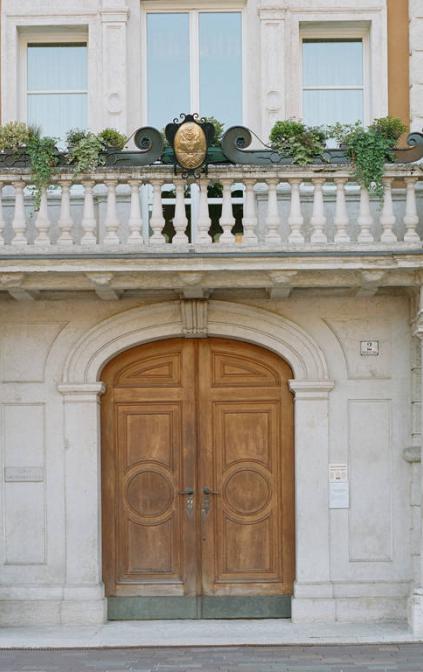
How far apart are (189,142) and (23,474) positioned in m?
3.92

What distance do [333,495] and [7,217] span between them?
4.45 meters

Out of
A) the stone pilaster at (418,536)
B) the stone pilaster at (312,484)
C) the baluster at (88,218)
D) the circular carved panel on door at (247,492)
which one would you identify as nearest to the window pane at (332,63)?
the stone pilaster at (418,536)

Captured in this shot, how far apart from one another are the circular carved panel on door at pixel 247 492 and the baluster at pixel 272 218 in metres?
2.69

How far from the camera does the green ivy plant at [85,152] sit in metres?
12.3

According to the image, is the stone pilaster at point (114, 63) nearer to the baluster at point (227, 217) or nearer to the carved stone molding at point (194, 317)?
the baluster at point (227, 217)

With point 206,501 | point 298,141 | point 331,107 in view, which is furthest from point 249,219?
point 206,501

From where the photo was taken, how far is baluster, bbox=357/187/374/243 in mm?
12195

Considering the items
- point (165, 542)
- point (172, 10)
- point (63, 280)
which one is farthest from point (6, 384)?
point (172, 10)

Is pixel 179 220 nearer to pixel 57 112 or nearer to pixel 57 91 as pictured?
pixel 57 112

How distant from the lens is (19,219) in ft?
40.2

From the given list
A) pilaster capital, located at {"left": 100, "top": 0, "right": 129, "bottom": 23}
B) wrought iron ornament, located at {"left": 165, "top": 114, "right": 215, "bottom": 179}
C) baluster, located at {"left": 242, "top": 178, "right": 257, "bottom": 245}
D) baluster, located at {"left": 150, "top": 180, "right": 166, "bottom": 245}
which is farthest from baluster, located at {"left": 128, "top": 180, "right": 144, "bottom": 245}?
pilaster capital, located at {"left": 100, "top": 0, "right": 129, "bottom": 23}

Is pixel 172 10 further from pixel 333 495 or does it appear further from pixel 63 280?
pixel 333 495

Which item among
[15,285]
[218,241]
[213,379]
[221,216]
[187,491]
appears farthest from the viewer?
[213,379]

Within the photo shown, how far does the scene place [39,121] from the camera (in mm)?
13820
